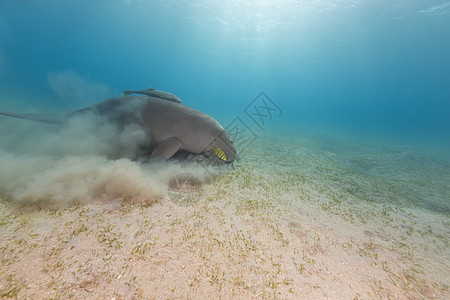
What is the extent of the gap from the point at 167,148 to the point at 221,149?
1546mm

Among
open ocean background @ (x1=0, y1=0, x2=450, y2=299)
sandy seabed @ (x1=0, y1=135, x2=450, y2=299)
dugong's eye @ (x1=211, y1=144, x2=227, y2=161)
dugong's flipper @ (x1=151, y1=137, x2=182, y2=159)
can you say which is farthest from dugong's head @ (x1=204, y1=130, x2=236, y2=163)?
sandy seabed @ (x1=0, y1=135, x2=450, y2=299)

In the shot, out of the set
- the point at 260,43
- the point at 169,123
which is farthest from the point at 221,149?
the point at 260,43

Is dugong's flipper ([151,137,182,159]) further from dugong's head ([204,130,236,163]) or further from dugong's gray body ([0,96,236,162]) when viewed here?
dugong's head ([204,130,236,163])

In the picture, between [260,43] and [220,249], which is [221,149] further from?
[260,43]

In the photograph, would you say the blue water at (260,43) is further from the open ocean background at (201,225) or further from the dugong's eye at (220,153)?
the dugong's eye at (220,153)

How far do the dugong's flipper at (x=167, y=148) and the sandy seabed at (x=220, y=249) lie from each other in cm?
85

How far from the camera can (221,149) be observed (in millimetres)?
5105

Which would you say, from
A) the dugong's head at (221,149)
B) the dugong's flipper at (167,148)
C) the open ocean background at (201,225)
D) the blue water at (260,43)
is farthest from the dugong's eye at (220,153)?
the blue water at (260,43)

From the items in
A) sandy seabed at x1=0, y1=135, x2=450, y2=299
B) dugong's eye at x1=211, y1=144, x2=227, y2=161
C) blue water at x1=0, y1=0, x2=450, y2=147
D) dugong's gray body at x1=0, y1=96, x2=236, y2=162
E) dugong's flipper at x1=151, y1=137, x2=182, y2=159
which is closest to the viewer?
sandy seabed at x1=0, y1=135, x2=450, y2=299

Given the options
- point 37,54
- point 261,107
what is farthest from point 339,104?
point 37,54

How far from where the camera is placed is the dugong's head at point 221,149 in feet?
16.5

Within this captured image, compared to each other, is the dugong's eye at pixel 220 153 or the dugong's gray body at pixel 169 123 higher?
the dugong's gray body at pixel 169 123

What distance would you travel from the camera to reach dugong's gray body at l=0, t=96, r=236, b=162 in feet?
16.0

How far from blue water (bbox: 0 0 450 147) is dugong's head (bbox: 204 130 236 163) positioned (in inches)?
734
